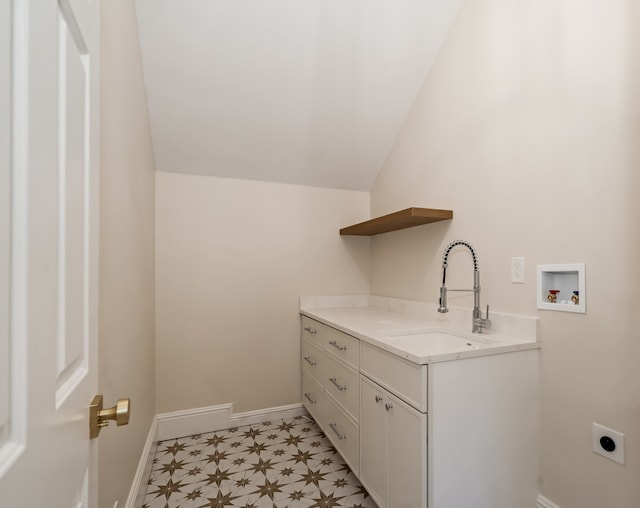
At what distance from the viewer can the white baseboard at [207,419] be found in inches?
87.3

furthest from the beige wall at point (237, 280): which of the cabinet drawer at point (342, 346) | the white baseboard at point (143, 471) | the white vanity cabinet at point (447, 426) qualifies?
the white vanity cabinet at point (447, 426)

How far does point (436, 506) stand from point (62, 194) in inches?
58.1

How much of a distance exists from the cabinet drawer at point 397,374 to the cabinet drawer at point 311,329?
62 cm

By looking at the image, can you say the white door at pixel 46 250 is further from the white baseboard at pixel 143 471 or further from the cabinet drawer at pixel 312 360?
the cabinet drawer at pixel 312 360

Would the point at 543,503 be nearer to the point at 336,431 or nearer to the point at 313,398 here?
the point at 336,431

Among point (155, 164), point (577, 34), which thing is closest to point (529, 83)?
point (577, 34)

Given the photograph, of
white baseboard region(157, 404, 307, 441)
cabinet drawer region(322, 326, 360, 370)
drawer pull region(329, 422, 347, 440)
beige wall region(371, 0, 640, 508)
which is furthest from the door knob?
white baseboard region(157, 404, 307, 441)

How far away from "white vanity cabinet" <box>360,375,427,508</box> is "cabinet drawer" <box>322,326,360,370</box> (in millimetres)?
116

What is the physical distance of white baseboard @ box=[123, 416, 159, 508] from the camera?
143cm

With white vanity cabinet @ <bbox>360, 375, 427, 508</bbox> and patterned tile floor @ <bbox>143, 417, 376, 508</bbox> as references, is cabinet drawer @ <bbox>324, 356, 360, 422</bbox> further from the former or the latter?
patterned tile floor @ <bbox>143, 417, 376, 508</bbox>

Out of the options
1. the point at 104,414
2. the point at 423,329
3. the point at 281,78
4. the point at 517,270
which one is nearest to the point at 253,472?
the point at 423,329

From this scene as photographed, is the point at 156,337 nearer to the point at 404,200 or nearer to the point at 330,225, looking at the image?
the point at 330,225

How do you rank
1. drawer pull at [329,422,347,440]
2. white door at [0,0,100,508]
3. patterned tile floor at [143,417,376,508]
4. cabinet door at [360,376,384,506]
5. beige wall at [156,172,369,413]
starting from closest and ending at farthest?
white door at [0,0,100,508] → cabinet door at [360,376,384,506] → patterned tile floor at [143,417,376,508] → drawer pull at [329,422,347,440] → beige wall at [156,172,369,413]

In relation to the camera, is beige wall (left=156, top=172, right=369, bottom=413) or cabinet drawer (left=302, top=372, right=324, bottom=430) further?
beige wall (left=156, top=172, right=369, bottom=413)
